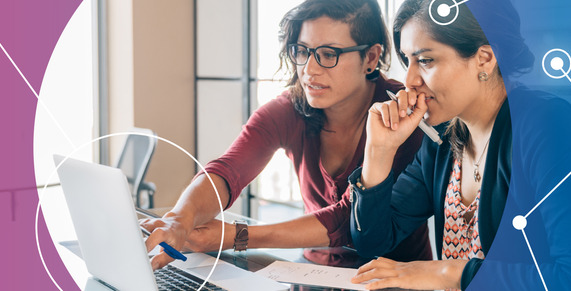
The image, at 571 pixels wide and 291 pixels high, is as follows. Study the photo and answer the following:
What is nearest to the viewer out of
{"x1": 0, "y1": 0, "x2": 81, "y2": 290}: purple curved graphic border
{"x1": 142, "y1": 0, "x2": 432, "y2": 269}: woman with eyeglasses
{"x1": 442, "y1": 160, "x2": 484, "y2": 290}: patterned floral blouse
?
{"x1": 442, "y1": 160, "x2": 484, "y2": 290}: patterned floral blouse

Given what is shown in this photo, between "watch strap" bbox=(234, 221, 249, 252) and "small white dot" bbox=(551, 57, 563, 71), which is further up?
"small white dot" bbox=(551, 57, 563, 71)

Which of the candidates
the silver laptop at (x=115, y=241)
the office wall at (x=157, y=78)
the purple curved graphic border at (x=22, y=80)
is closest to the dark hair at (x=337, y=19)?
the silver laptop at (x=115, y=241)

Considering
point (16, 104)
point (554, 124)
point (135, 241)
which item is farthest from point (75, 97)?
point (554, 124)

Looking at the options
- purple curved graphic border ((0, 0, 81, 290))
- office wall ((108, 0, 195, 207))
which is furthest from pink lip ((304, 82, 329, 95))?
office wall ((108, 0, 195, 207))

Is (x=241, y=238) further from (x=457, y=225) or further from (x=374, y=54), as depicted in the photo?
(x=374, y=54)

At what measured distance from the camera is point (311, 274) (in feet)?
3.94

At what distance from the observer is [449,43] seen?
A: 47.7 inches

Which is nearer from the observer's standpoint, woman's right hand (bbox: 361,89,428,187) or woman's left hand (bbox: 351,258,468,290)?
woman's left hand (bbox: 351,258,468,290)

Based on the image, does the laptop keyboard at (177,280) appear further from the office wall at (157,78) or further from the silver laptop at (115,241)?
the office wall at (157,78)

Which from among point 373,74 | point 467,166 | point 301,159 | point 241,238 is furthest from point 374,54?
point 241,238

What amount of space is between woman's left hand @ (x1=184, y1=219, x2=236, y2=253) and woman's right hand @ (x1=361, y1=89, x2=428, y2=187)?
0.34 meters

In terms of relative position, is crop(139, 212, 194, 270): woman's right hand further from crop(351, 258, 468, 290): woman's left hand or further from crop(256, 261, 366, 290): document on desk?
crop(351, 258, 468, 290): woman's left hand

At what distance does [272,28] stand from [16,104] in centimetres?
143

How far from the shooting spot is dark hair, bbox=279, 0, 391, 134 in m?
1.68
